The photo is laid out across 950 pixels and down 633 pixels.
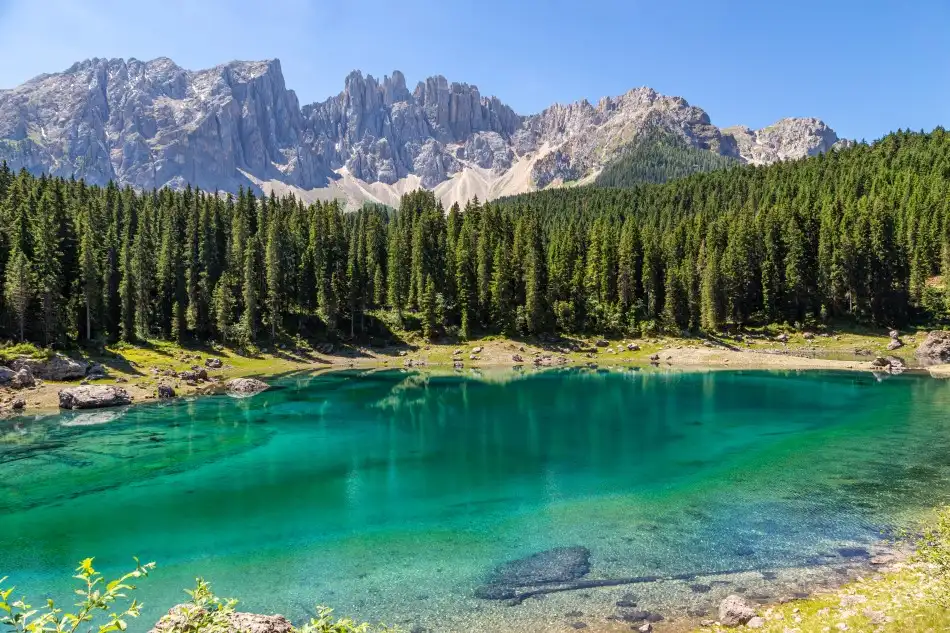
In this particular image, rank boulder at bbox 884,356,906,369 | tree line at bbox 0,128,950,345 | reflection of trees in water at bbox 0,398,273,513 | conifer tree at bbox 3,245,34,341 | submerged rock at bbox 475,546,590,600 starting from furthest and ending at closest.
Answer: tree line at bbox 0,128,950,345 < boulder at bbox 884,356,906,369 < conifer tree at bbox 3,245,34,341 < reflection of trees in water at bbox 0,398,273,513 < submerged rock at bbox 475,546,590,600

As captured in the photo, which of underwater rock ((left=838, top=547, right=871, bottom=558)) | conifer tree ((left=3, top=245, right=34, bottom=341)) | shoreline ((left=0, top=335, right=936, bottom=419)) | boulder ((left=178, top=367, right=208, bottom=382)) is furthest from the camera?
shoreline ((left=0, top=335, right=936, bottom=419))

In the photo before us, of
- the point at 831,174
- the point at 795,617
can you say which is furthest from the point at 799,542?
the point at 831,174

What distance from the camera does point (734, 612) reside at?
19500mm

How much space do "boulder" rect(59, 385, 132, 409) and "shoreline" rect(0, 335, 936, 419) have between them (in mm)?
7574

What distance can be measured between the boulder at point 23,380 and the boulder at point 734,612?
83.6 meters

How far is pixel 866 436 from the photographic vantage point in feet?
161

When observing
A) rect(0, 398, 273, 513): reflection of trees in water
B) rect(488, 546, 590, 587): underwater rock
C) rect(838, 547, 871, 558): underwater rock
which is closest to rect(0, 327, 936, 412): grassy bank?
rect(0, 398, 273, 513): reflection of trees in water

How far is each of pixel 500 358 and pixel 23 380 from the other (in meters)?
75.0

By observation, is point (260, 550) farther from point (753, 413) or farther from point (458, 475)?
point (753, 413)

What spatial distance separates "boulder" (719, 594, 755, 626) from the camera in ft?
63.3

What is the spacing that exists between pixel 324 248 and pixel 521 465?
310 ft

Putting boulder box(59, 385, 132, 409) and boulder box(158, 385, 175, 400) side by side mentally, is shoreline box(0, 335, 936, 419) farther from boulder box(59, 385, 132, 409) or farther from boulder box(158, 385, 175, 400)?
boulder box(59, 385, 132, 409)

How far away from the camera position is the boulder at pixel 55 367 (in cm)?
7362

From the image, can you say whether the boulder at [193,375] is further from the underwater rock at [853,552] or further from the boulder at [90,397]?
the underwater rock at [853,552]
